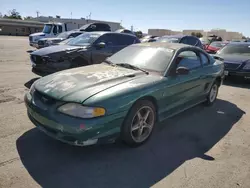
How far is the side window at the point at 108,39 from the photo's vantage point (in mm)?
7897

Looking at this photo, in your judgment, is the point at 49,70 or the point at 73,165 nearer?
the point at 73,165

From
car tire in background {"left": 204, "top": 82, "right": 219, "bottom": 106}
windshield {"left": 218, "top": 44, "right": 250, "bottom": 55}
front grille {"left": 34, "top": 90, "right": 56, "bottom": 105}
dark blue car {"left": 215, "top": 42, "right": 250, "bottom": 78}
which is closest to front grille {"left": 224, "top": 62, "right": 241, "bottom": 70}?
Answer: dark blue car {"left": 215, "top": 42, "right": 250, "bottom": 78}

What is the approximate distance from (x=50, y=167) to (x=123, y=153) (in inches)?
39.5

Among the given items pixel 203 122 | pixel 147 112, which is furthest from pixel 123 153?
pixel 203 122

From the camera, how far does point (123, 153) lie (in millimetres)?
3393

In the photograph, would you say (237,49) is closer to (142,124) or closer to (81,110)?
(142,124)

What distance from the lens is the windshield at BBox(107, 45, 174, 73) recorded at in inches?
163

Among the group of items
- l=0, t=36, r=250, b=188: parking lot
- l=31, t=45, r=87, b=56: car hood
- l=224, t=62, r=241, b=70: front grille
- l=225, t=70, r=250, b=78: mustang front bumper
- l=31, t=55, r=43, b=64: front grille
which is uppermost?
l=31, t=45, r=87, b=56: car hood

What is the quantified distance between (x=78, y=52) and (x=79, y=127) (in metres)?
4.68

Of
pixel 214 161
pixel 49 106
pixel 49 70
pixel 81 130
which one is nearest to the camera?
pixel 81 130

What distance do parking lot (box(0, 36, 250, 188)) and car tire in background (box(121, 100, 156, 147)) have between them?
0.15 m

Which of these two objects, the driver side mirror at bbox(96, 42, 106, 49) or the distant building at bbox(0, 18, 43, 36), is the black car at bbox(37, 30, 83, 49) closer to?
the driver side mirror at bbox(96, 42, 106, 49)

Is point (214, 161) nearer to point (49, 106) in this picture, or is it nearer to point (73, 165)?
point (73, 165)

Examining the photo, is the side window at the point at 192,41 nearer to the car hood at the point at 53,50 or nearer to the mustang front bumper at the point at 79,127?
the car hood at the point at 53,50
